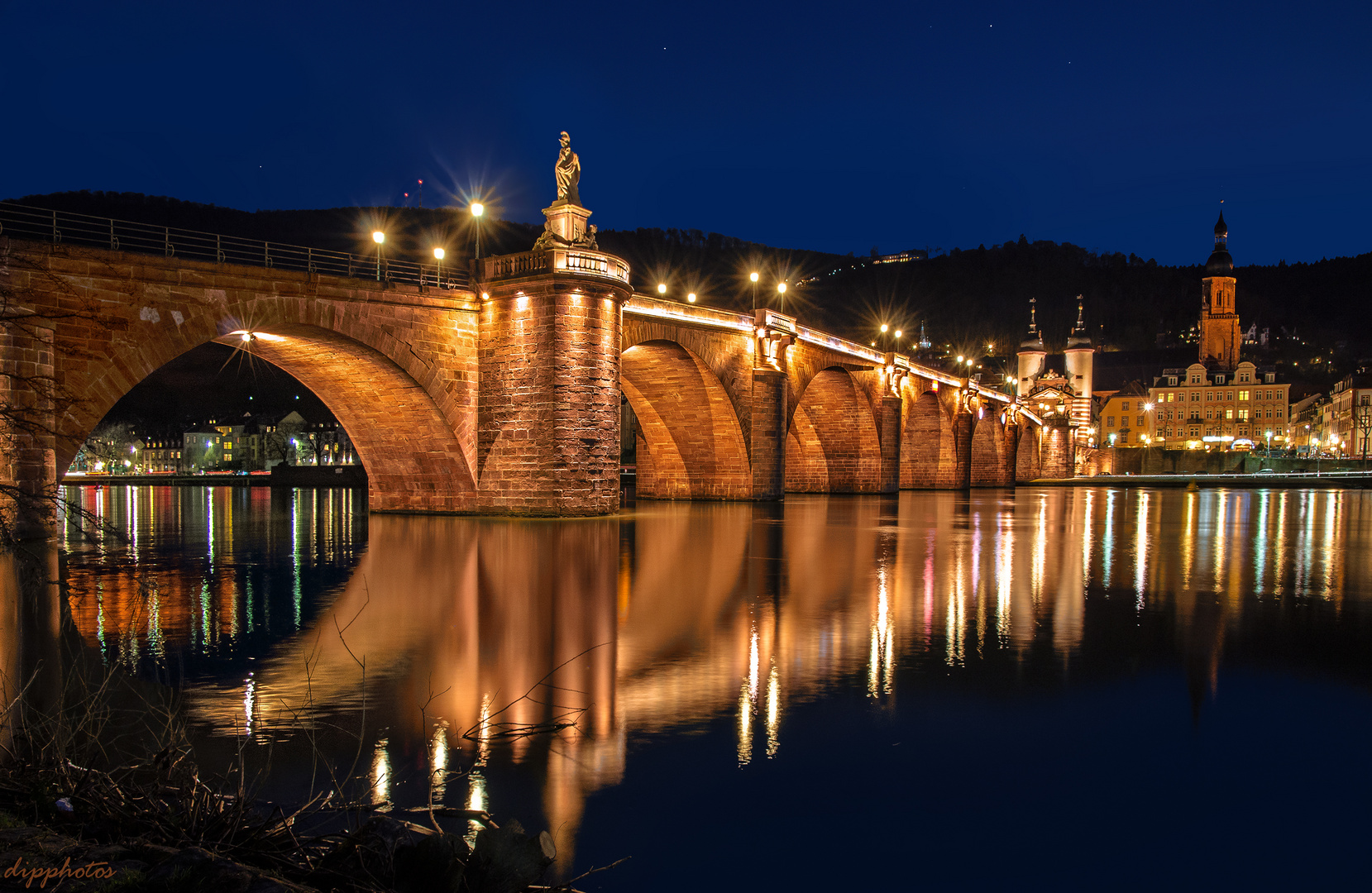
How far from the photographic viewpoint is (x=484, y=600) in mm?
10266

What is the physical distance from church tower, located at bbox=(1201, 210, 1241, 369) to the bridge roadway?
101184 mm

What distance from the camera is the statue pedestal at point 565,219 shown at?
→ 972 inches

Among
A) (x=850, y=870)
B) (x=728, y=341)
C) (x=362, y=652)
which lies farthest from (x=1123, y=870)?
(x=728, y=341)

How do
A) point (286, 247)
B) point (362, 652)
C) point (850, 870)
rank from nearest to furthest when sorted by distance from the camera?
point (850, 870), point (362, 652), point (286, 247)

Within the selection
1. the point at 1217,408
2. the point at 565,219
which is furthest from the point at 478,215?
the point at 1217,408

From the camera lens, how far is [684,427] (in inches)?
1435

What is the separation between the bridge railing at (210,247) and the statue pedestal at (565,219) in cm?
309

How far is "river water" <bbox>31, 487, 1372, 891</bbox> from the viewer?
12.7 ft

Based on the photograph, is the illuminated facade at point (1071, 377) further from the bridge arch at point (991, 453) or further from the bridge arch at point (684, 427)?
the bridge arch at point (684, 427)

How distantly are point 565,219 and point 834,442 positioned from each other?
2595 cm

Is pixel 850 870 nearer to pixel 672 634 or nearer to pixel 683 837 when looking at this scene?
pixel 683 837

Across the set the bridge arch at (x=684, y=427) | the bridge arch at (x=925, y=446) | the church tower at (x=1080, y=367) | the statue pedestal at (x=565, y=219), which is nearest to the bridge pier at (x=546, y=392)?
the statue pedestal at (x=565, y=219)

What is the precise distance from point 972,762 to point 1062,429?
323ft

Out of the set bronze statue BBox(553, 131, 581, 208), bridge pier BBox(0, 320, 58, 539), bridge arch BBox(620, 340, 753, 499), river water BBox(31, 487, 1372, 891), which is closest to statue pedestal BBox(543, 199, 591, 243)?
bronze statue BBox(553, 131, 581, 208)
